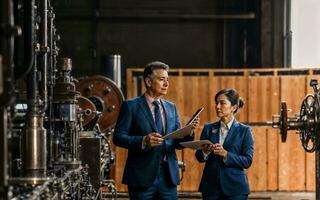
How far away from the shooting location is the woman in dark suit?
5.47 meters

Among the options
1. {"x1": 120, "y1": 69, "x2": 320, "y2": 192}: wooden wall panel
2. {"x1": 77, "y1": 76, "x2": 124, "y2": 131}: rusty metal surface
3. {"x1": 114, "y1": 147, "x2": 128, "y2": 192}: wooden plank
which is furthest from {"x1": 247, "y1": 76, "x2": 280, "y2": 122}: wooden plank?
{"x1": 77, "y1": 76, "x2": 124, "y2": 131}: rusty metal surface

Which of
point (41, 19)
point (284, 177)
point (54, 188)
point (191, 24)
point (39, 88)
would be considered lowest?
point (284, 177)

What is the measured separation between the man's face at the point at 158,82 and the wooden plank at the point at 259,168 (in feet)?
20.5

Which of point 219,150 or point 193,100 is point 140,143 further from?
point 193,100

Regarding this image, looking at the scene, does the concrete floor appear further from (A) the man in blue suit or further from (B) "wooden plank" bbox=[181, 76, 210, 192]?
(A) the man in blue suit

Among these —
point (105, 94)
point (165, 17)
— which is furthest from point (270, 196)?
point (165, 17)

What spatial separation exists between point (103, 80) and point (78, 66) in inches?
159

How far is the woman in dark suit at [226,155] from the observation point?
215 inches

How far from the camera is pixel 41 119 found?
156 inches

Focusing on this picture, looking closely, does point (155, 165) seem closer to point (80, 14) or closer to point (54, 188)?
point (54, 188)

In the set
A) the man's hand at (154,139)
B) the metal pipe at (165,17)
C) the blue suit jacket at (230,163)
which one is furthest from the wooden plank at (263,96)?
the man's hand at (154,139)

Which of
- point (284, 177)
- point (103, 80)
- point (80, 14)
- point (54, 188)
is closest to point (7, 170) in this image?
point (54, 188)

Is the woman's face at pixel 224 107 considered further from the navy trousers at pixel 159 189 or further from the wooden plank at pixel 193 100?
the wooden plank at pixel 193 100

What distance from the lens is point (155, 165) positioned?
205 inches
